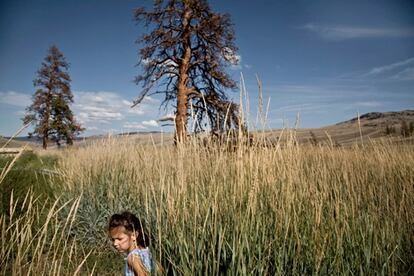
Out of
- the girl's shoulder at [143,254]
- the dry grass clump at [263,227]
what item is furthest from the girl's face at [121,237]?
the dry grass clump at [263,227]

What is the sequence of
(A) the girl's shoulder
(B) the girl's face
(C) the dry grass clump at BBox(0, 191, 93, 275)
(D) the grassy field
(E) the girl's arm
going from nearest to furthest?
1. (C) the dry grass clump at BBox(0, 191, 93, 275)
2. (D) the grassy field
3. (E) the girl's arm
4. (A) the girl's shoulder
5. (B) the girl's face

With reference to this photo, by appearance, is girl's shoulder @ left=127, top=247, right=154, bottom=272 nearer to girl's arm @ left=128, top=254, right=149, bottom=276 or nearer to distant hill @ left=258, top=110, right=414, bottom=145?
girl's arm @ left=128, top=254, right=149, bottom=276

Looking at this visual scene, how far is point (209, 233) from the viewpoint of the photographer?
1.93 meters

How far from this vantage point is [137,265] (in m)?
2.43

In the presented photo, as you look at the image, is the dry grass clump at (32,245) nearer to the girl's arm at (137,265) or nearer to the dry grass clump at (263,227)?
the girl's arm at (137,265)

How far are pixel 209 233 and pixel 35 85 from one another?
107ft

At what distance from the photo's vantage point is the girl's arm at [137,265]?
7.84 feet

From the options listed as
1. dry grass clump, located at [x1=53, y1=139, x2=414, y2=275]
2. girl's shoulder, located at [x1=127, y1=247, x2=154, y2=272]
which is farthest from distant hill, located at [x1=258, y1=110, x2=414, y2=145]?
girl's shoulder, located at [x1=127, y1=247, x2=154, y2=272]

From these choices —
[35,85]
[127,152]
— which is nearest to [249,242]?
[127,152]

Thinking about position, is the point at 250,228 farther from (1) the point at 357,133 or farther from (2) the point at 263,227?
(1) the point at 357,133

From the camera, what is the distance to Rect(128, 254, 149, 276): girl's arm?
2.39 meters

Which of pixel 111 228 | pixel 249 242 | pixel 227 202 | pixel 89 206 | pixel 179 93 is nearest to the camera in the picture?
pixel 249 242

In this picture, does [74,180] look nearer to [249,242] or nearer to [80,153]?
[80,153]

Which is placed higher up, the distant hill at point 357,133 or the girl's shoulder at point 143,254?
the distant hill at point 357,133
